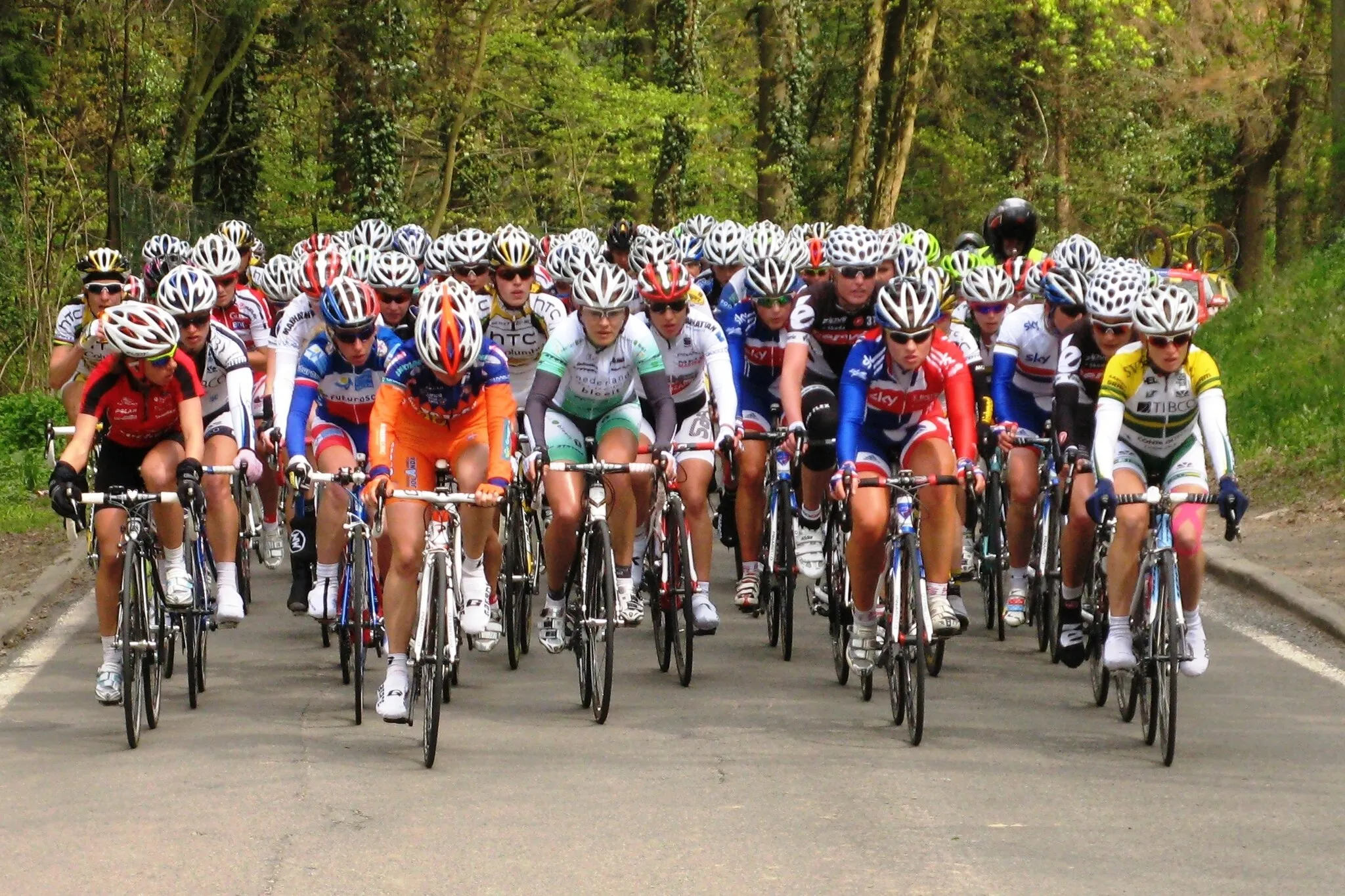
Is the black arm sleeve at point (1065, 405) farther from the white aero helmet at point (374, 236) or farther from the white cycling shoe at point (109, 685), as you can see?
the white aero helmet at point (374, 236)

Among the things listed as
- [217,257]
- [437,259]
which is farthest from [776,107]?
[217,257]

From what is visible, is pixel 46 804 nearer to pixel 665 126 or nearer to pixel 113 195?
pixel 113 195

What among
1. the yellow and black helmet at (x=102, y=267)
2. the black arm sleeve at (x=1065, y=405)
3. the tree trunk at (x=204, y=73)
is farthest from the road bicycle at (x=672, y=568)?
the tree trunk at (x=204, y=73)

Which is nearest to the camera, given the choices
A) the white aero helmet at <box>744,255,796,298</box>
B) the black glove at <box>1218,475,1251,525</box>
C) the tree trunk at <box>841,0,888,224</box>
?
the black glove at <box>1218,475,1251,525</box>

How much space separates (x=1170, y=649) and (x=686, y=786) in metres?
1.94

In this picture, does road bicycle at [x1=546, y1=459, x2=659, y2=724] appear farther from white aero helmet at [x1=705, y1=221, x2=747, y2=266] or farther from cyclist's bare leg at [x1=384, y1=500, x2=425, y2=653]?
white aero helmet at [x1=705, y1=221, x2=747, y2=266]

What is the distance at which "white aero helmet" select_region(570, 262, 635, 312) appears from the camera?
33.6 ft

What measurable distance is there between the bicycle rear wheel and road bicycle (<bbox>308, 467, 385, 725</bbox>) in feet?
7.62

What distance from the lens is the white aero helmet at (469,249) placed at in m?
13.1

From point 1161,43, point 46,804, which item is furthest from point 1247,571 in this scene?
point 1161,43

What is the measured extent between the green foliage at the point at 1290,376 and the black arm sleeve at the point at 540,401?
840cm

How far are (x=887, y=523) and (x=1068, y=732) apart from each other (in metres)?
1.18

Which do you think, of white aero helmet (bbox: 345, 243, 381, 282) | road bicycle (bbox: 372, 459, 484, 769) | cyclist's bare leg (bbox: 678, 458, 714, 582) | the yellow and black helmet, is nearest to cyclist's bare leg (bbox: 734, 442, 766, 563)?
cyclist's bare leg (bbox: 678, 458, 714, 582)

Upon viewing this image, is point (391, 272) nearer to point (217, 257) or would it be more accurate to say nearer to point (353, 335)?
point (353, 335)
